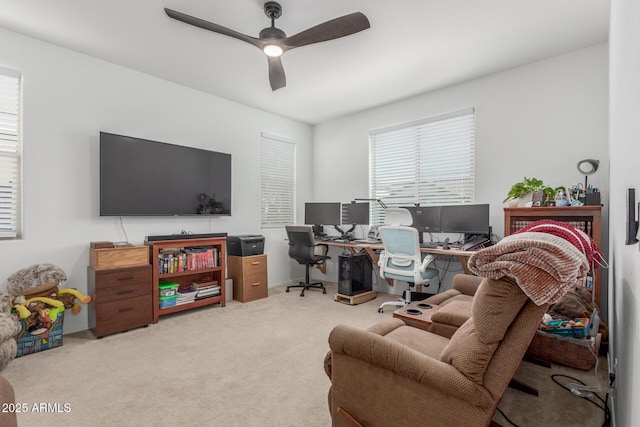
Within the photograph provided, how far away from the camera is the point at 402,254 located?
11.5 feet

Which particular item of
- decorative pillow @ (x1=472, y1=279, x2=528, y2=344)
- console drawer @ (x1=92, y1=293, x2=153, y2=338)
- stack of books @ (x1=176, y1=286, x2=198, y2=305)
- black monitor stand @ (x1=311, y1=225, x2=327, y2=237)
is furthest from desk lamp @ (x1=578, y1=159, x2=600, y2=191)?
console drawer @ (x1=92, y1=293, x2=153, y2=338)

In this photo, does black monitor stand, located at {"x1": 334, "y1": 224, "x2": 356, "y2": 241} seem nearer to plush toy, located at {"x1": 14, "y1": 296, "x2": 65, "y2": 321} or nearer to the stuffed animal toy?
the stuffed animal toy

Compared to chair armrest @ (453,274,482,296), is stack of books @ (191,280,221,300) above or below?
below

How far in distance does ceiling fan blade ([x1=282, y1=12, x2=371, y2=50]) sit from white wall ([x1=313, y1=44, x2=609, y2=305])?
88.8 inches

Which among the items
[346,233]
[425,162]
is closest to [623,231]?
[425,162]

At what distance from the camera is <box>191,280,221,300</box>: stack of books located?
3844 millimetres

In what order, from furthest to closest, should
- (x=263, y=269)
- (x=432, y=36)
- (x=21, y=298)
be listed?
(x=263, y=269)
(x=432, y=36)
(x=21, y=298)

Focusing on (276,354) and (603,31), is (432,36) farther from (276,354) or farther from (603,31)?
(276,354)

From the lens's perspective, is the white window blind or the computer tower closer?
the computer tower

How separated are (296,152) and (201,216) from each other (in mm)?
2129

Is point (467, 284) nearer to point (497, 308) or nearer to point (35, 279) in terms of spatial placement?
point (497, 308)

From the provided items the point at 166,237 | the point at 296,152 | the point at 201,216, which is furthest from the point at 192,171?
the point at 296,152

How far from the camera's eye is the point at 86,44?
10.1ft

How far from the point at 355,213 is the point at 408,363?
3607mm
